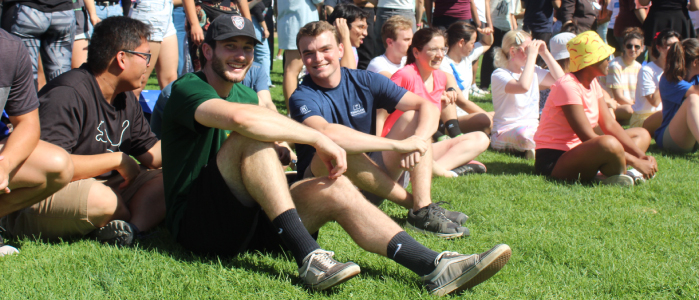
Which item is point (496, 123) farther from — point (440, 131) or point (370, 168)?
point (370, 168)

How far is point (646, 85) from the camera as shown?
7.24 meters

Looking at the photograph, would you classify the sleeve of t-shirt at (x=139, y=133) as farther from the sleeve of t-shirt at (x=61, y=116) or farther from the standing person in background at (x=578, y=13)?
the standing person in background at (x=578, y=13)

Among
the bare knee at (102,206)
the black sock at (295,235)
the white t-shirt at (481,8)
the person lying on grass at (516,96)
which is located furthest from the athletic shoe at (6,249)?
the white t-shirt at (481,8)

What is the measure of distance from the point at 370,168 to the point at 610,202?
2042 mm

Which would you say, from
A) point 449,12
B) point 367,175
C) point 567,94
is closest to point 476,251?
point 367,175

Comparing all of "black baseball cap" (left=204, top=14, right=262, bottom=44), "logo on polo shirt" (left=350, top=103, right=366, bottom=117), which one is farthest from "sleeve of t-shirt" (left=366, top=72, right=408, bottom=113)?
"black baseball cap" (left=204, top=14, right=262, bottom=44)

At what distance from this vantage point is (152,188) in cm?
350

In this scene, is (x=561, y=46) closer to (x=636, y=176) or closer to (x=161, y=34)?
(x=636, y=176)

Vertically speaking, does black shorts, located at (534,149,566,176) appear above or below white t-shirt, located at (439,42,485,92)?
below

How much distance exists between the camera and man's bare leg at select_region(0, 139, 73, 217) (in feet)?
9.21

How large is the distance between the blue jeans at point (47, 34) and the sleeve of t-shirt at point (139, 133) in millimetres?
1544

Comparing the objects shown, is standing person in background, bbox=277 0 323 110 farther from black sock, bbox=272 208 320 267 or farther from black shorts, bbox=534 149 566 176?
black sock, bbox=272 208 320 267

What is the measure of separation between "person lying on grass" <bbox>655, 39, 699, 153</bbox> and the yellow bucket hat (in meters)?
1.66

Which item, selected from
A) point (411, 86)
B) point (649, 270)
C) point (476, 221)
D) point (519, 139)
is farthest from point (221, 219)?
point (519, 139)
